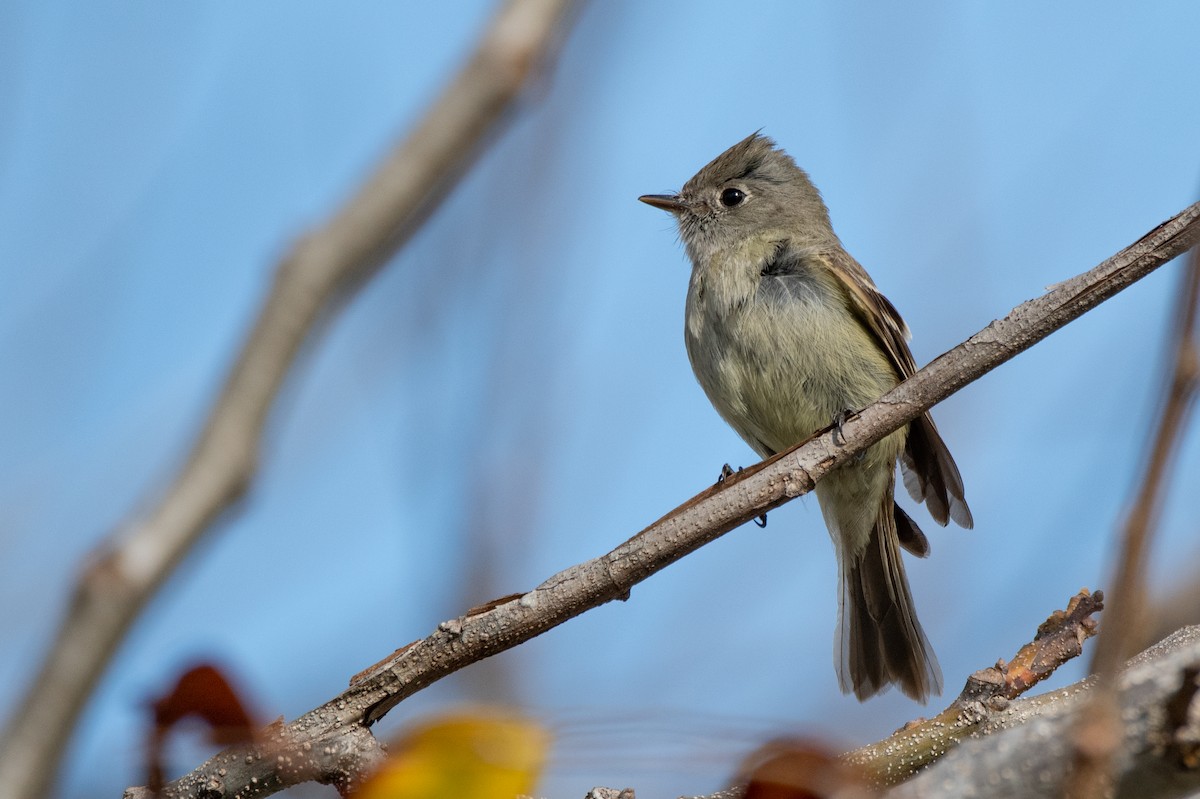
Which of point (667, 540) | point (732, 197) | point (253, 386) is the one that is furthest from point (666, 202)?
point (253, 386)

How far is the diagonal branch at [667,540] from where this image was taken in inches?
77.0

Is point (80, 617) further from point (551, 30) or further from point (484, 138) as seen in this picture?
point (551, 30)

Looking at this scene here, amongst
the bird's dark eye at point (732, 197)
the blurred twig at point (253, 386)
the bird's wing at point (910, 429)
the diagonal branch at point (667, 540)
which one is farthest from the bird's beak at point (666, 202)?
the blurred twig at point (253, 386)

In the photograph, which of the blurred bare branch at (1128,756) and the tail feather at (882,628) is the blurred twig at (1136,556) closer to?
the blurred bare branch at (1128,756)

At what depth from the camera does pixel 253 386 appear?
1034mm

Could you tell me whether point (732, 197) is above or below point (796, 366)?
above

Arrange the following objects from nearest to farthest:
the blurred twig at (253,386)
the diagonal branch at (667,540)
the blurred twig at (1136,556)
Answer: the blurred twig at (1136,556), the blurred twig at (253,386), the diagonal branch at (667,540)

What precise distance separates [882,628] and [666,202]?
251cm

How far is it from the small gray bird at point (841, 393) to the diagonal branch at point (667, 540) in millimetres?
2142

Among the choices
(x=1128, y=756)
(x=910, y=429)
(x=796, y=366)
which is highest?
(x=796, y=366)

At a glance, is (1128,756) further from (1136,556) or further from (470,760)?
(470,760)

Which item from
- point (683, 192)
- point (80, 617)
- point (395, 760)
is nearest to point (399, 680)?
point (395, 760)

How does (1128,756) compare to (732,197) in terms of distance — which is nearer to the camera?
(1128,756)

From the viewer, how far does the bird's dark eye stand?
6238 millimetres
